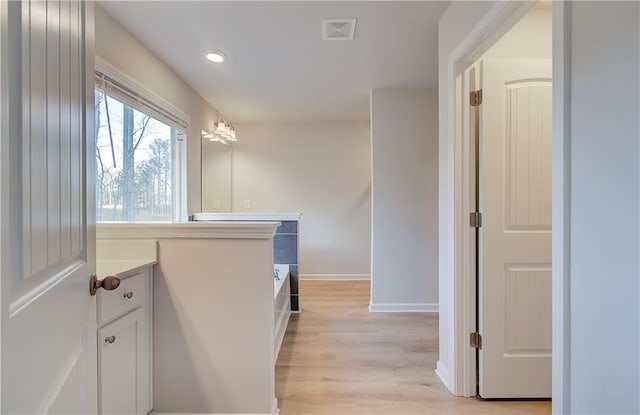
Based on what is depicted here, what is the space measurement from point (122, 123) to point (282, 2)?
1.42 m

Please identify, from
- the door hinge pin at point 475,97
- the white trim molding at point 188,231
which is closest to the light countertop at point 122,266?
the white trim molding at point 188,231

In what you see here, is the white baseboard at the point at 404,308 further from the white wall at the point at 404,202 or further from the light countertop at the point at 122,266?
the light countertop at the point at 122,266

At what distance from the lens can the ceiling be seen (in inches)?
75.5

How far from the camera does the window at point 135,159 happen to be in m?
2.03

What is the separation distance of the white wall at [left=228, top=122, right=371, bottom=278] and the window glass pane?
1.73 meters

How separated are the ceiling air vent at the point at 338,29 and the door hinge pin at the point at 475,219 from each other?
1456 millimetres

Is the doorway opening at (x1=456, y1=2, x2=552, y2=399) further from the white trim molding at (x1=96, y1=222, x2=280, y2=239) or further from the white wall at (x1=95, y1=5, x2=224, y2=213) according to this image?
the white wall at (x1=95, y1=5, x2=224, y2=213)

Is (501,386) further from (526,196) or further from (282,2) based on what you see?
(282,2)

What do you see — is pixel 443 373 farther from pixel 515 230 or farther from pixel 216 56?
pixel 216 56

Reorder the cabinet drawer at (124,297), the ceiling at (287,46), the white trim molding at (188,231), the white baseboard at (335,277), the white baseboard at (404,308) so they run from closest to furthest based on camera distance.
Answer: the cabinet drawer at (124,297)
the white trim molding at (188,231)
the ceiling at (287,46)
the white baseboard at (404,308)
the white baseboard at (335,277)

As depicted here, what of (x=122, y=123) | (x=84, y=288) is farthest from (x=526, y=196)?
(x=122, y=123)

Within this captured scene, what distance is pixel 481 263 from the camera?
5.86 feet

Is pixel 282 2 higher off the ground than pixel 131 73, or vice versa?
pixel 282 2

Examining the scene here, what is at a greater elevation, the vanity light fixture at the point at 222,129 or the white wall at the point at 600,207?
the vanity light fixture at the point at 222,129
